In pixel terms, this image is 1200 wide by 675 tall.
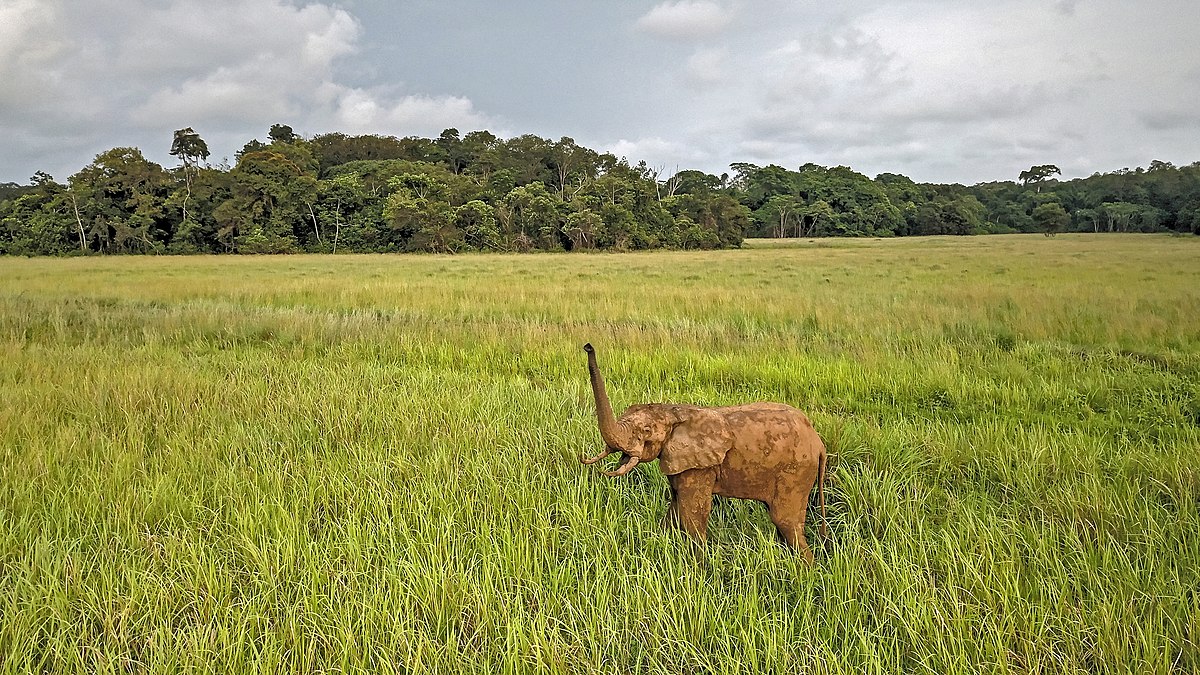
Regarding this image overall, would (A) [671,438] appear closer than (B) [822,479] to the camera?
Yes

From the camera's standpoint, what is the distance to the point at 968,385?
5332mm

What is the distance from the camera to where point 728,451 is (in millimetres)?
2164

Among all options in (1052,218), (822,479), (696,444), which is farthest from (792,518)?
(1052,218)

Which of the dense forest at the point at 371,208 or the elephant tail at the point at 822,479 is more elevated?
the dense forest at the point at 371,208

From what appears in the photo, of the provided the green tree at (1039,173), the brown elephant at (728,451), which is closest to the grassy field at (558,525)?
the brown elephant at (728,451)

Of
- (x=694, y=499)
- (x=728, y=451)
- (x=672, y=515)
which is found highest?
(x=728, y=451)

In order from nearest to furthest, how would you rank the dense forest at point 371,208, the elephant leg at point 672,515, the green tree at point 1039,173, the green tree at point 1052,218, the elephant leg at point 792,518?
the elephant leg at point 792,518, the elephant leg at point 672,515, the dense forest at point 371,208, the green tree at point 1052,218, the green tree at point 1039,173

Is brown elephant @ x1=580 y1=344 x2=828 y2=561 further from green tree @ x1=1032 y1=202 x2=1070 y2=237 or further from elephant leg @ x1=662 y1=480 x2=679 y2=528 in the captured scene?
green tree @ x1=1032 y1=202 x2=1070 y2=237

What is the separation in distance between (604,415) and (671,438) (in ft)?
1.09

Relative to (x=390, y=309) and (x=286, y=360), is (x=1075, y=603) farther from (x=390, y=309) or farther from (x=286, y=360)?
(x=390, y=309)

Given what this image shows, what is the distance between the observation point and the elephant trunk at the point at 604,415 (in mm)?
1955

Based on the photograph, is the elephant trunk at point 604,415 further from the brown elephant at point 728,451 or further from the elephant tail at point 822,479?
the elephant tail at point 822,479

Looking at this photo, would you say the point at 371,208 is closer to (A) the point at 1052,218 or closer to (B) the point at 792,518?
(B) the point at 792,518

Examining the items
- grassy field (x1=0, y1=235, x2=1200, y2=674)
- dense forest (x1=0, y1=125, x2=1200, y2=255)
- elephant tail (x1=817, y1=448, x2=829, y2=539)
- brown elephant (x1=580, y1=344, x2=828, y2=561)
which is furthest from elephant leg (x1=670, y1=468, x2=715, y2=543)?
dense forest (x1=0, y1=125, x2=1200, y2=255)
